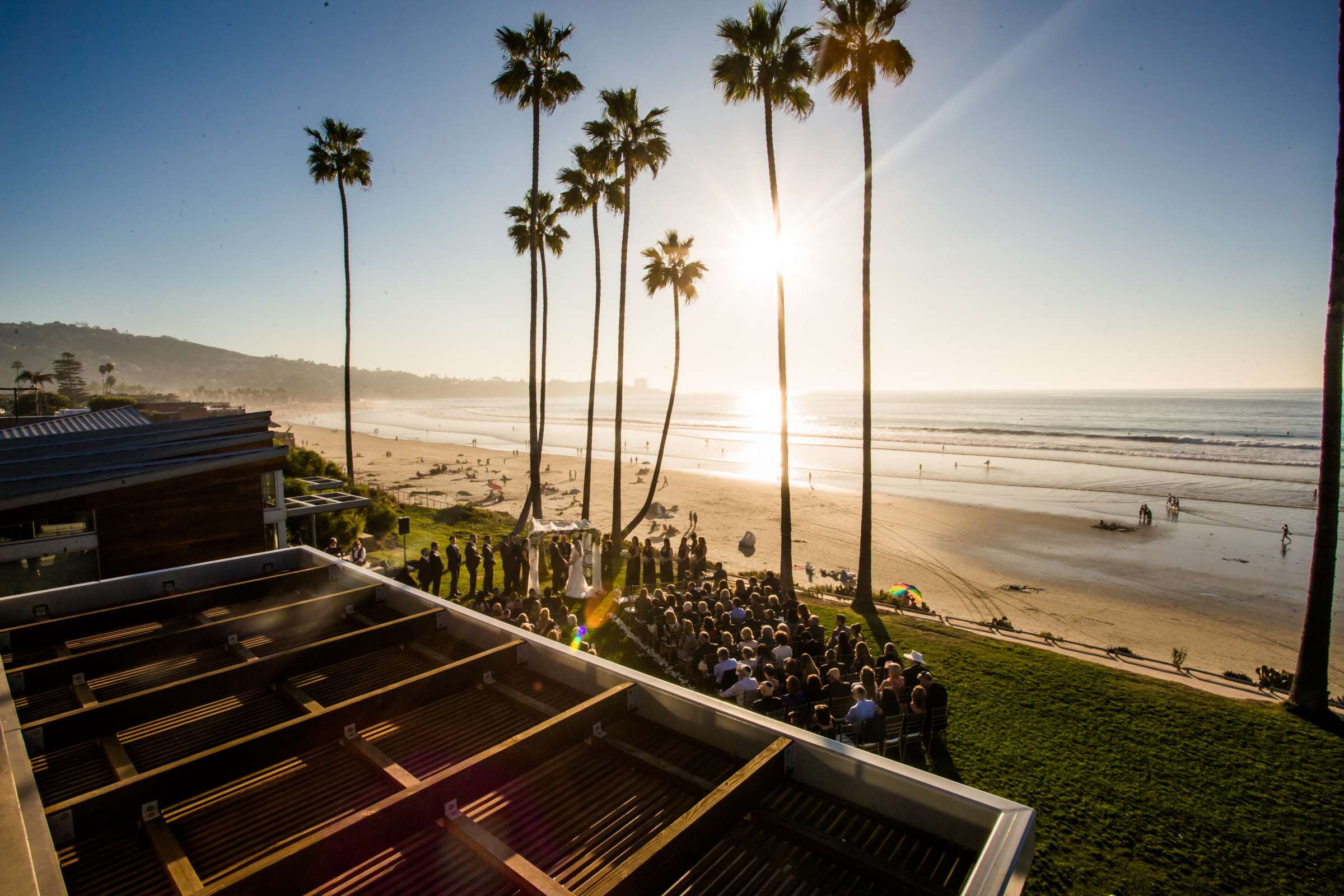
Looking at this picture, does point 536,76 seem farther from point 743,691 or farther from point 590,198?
point 743,691

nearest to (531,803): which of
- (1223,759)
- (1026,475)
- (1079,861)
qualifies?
(1079,861)

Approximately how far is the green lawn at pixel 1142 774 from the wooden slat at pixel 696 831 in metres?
4.45

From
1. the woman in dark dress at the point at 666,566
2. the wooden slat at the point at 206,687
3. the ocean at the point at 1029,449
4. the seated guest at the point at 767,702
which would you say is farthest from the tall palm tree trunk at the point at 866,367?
the ocean at the point at 1029,449

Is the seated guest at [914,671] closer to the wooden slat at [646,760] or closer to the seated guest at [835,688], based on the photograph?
the seated guest at [835,688]

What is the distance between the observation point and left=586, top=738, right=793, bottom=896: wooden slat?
309cm

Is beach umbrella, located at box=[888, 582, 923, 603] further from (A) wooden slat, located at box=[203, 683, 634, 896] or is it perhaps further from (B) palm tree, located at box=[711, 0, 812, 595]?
(A) wooden slat, located at box=[203, 683, 634, 896]

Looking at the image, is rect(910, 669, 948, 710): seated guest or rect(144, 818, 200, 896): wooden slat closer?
rect(144, 818, 200, 896): wooden slat

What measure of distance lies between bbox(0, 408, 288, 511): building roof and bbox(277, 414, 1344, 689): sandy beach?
1673 centimetres

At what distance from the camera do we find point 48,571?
11414 mm

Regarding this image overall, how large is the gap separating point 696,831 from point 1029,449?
70.2 meters

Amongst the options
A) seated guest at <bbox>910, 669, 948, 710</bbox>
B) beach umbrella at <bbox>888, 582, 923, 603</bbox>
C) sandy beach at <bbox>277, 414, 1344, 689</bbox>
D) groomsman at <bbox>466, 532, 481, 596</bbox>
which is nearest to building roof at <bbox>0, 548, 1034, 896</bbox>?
seated guest at <bbox>910, 669, 948, 710</bbox>

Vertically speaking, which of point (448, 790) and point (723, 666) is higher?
point (448, 790)

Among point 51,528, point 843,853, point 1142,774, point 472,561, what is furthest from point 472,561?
point 1142,774

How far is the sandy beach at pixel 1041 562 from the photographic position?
16.8 metres
